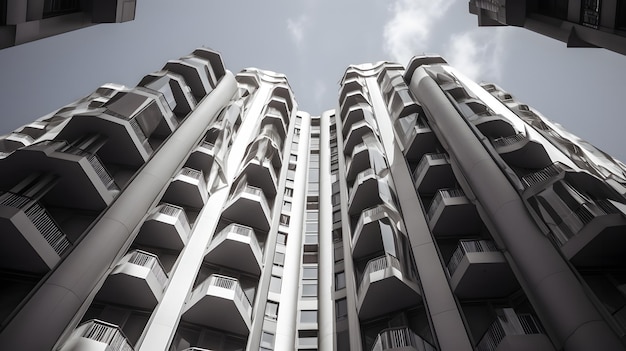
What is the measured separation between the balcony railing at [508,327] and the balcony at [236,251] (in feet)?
37.4

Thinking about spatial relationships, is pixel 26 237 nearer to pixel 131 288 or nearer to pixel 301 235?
pixel 131 288

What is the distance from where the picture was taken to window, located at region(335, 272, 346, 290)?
22.2 meters

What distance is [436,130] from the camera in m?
24.4

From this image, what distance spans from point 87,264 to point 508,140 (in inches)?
786

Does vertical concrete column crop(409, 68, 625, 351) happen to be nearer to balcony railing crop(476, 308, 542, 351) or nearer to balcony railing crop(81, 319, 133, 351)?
balcony railing crop(476, 308, 542, 351)

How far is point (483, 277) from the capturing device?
16094 millimetres

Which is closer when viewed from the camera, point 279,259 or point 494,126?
point 494,126

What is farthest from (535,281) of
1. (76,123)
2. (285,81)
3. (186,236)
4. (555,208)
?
(285,81)

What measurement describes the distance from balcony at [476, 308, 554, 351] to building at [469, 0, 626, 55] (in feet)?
29.2

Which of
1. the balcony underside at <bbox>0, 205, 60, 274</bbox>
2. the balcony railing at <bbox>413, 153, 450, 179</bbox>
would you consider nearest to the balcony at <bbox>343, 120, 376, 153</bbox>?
the balcony railing at <bbox>413, 153, 450, 179</bbox>

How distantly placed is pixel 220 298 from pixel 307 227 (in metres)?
13.4

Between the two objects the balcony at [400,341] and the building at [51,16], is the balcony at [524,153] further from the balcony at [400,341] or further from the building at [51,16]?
the building at [51,16]

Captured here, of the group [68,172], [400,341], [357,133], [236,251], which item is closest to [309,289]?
[236,251]

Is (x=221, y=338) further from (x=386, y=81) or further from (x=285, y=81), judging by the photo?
(x=285, y=81)
